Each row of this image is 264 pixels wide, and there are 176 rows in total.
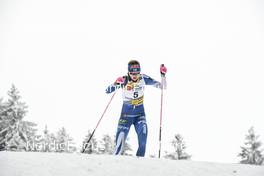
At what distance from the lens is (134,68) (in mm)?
10773

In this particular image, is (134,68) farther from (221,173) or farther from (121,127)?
(221,173)

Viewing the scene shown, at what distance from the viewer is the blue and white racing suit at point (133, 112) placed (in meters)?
9.96

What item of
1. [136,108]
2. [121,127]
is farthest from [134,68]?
[121,127]

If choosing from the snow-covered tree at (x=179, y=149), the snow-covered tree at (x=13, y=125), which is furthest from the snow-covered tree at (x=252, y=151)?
the snow-covered tree at (x=13, y=125)

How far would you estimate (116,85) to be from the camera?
11062 mm

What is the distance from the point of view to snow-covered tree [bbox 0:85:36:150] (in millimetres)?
18859

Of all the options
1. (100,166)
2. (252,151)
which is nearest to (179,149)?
(252,151)

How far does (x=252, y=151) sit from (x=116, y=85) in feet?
56.2

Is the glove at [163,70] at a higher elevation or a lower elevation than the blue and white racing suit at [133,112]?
higher

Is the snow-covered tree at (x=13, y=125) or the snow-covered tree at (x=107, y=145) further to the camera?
the snow-covered tree at (x=107, y=145)

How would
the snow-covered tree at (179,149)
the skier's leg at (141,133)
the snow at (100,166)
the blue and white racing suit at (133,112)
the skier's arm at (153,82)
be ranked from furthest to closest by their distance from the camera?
1. the snow-covered tree at (179,149)
2. the skier's arm at (153,82)
3. the blue and white racing suit at (133,112)
4. the skier's leg at (141,133)
5. the snow at (100,166)

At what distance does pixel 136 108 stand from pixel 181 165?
3.47 m

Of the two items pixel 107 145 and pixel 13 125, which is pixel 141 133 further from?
pixel 107 145

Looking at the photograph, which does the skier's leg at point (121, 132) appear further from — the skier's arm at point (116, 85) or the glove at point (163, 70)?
the glove at point (163, 70)
